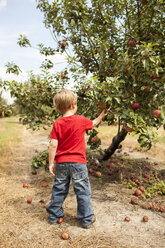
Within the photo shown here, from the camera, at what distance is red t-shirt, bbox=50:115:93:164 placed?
7.66 ft

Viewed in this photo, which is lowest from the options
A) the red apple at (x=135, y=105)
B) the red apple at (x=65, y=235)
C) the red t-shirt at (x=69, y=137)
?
the red apple at (x=65, y=235)

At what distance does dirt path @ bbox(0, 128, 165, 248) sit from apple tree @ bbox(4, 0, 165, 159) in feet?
3.55

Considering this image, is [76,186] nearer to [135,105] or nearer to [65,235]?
[65,235]

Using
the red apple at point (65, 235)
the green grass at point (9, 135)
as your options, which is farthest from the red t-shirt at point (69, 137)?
the green grass at point (9, 135)

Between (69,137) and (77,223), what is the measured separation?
119 centimetres

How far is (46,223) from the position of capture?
2.49 metres

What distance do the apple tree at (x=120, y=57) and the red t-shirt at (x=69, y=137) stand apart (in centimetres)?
54

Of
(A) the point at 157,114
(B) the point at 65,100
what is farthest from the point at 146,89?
(B) the point at 65,100

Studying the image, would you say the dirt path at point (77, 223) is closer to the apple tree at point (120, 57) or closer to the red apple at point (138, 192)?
the red apple at point (138, 192)

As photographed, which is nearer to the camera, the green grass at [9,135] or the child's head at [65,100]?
the child's head at [65,100]

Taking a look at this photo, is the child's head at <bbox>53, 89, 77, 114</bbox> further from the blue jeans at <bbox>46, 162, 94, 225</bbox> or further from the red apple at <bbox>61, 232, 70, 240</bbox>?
the red apple at <bbox>61, 232, 70, 240</bbox>

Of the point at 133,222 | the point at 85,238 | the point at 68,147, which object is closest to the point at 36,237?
the point at 85,238

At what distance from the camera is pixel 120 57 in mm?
2570

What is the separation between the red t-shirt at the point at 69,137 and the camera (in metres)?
2.33
